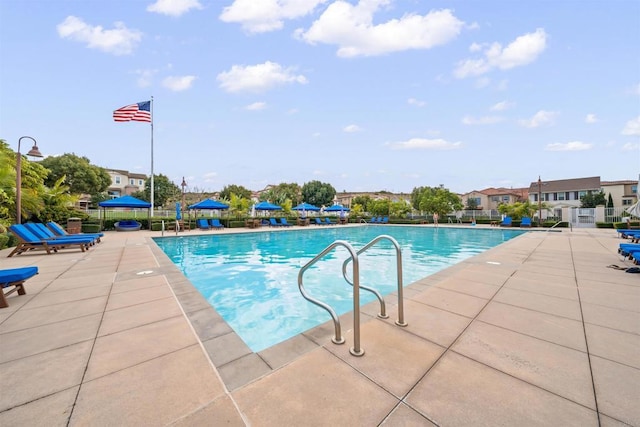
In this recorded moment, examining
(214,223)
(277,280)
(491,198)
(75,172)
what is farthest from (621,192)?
(75,172)

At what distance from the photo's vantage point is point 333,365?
2.22 m

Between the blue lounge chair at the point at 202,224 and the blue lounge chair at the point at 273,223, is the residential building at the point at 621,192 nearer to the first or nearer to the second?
the blue lounge chair at the point at 273,223

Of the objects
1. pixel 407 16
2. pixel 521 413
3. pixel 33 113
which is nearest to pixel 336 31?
pixel 407 16

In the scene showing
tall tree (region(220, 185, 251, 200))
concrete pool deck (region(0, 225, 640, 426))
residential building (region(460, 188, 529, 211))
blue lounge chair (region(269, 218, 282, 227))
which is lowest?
concrete pool deck (region(0, 225, 640, 426))

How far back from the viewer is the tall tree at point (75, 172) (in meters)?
32.8

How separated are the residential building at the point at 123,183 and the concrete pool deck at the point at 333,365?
174ft

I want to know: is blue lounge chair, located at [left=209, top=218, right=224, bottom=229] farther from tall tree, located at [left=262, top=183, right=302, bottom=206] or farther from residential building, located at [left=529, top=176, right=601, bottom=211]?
residential building, located at [left=529, top=176, right=601, bottom=211]

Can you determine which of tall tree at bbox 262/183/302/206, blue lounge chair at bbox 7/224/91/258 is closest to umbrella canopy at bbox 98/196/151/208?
blue lounge chair at bbox 7/224/91/258

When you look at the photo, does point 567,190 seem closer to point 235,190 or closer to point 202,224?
point 202,224

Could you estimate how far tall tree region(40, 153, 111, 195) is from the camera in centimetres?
3284

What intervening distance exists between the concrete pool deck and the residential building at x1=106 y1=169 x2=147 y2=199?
53.0 meters

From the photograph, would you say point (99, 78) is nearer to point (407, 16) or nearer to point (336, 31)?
point (336, 31)

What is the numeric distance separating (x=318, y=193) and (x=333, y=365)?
49.1 metres

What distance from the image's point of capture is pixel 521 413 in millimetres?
1673
